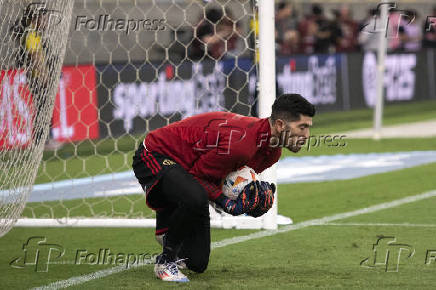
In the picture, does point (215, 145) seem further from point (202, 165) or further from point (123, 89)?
point (123, 89)

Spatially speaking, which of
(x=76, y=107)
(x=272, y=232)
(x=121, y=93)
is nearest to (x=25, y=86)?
(x=272, y=232)

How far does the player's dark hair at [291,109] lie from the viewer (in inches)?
214

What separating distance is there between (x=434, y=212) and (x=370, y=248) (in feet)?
5.68

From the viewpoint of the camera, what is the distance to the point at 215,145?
5.46m

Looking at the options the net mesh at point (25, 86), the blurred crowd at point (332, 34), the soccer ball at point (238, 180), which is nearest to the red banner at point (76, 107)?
the net mesh at point (25, 86)

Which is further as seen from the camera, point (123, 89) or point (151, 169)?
point (123, 89)

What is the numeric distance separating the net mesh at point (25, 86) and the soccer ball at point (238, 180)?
166 centimetres

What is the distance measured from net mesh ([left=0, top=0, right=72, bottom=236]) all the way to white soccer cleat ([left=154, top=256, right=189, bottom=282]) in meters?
1.16

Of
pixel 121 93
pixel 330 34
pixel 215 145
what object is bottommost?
pixel 215 145

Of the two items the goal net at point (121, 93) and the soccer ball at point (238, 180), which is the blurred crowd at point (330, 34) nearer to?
the goal net at point (121, 93)

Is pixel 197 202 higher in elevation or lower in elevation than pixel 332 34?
lower

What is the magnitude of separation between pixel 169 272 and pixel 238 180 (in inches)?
28.7

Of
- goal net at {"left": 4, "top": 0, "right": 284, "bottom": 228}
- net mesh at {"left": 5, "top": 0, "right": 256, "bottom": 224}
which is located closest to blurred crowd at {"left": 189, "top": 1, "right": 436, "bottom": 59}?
goal net at {"left": 4, "top": 0, "right": 284, "bottom": 228}

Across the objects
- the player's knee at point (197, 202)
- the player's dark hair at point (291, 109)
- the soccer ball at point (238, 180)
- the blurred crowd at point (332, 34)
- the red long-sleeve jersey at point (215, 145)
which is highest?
the blurred crowd at point (332, 34)
